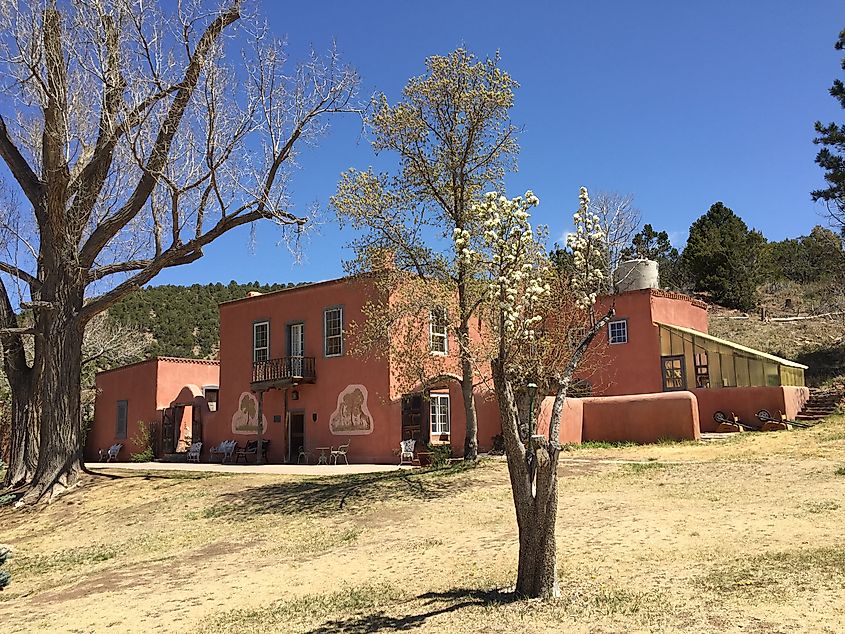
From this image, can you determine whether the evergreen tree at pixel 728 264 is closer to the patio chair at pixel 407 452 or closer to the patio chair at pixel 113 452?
the patio chair at pixel 407 452

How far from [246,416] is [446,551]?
57.1 feet

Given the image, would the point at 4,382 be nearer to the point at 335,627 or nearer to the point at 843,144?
the point at 335,627

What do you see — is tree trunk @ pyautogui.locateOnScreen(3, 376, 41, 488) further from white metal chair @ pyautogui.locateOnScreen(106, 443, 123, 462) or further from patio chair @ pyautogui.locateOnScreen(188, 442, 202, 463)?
white metal chair @ pyautogui.locateOnScreen(106, 443, 123, 462)

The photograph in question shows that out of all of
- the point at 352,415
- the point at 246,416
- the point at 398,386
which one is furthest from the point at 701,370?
the point at 246,416

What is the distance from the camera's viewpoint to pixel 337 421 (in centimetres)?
2336

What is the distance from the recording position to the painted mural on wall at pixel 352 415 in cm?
2261

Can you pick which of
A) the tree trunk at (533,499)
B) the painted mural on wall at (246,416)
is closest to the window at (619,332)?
the painted mural on wall at (246,416)

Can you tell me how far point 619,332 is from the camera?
27.1 meters

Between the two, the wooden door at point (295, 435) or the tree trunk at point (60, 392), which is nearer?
the tree trunk at point (60, 392)

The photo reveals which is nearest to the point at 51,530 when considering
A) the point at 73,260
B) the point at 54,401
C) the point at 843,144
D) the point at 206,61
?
the point at 54,401

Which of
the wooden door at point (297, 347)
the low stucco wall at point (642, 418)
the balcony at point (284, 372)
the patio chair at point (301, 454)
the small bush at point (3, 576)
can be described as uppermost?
the wooden door at point (297, 347)

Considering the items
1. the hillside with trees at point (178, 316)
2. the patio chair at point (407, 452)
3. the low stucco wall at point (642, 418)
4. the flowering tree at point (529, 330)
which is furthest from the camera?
the hillside with trees at point (178, 316)

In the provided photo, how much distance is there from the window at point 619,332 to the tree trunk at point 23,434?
1882 centimetres

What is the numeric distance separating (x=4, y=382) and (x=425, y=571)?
30.3 meters
